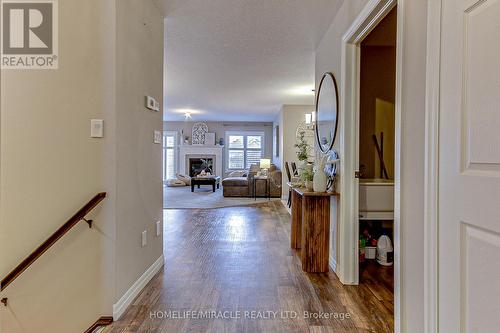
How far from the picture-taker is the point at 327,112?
303cm

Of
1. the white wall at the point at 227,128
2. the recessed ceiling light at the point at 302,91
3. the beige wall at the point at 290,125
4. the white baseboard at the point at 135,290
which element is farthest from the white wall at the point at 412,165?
the white wall at the point at 227,128

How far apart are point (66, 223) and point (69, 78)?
1013 millimetres

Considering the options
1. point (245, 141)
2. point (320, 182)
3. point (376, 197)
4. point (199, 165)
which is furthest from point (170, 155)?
point (376, 197)

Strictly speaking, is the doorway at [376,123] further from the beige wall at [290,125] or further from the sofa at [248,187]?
the sofa at [248,187]

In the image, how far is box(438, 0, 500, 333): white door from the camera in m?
1.02

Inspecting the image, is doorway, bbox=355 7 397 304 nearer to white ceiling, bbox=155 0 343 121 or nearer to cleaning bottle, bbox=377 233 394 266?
cleaning bottle, bbox=377 233 394 266

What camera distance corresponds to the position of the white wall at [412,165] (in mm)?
1387

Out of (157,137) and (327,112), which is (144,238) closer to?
(157,137)

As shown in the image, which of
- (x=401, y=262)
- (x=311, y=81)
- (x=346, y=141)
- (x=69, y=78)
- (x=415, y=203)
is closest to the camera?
(x=415, y=203)

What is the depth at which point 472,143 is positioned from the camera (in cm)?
111

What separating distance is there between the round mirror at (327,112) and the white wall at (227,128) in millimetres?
7630

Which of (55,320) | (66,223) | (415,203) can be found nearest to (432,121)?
(415,203)

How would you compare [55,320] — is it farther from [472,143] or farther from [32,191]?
[472,143]

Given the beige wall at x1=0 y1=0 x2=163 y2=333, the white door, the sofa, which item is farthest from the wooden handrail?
the sofa
